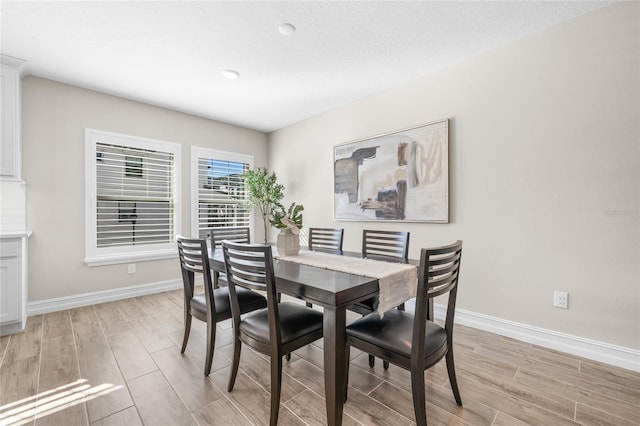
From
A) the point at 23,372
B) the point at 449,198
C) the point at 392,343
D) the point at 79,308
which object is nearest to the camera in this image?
the point at 392,343

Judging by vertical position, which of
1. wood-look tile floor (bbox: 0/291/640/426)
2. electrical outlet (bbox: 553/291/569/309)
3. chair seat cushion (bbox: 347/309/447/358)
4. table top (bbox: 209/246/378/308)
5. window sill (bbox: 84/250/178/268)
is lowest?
wood-look tile floor (bbox: 0/291/640/426)

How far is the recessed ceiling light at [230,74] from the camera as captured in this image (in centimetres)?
305

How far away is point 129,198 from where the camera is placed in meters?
3.82

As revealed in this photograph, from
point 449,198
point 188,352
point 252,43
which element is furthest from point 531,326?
point 252,43

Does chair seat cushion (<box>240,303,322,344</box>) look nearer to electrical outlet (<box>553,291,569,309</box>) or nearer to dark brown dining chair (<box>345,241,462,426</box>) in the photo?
dark brown dining chair (<box>345,241,462,426</box>)

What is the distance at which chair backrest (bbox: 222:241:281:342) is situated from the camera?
1.48 meters

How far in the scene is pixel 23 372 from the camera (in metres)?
2.00

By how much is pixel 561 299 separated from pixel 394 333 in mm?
1781

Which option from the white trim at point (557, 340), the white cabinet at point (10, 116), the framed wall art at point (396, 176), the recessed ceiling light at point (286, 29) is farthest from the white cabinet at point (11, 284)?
the white trim at point (557, 340)

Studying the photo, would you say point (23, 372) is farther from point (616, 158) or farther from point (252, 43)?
point (616, 158)

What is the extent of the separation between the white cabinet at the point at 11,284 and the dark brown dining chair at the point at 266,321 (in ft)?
7.91

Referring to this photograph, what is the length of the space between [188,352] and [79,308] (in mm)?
2059

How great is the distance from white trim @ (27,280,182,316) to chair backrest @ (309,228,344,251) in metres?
2.43

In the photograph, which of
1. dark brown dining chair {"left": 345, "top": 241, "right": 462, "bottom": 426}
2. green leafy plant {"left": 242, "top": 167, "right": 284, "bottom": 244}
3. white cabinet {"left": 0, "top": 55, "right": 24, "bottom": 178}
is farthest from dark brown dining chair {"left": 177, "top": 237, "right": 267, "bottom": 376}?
green leafy plant {"left": 242, "top": 167, "right": 284, "bottom": 244}
